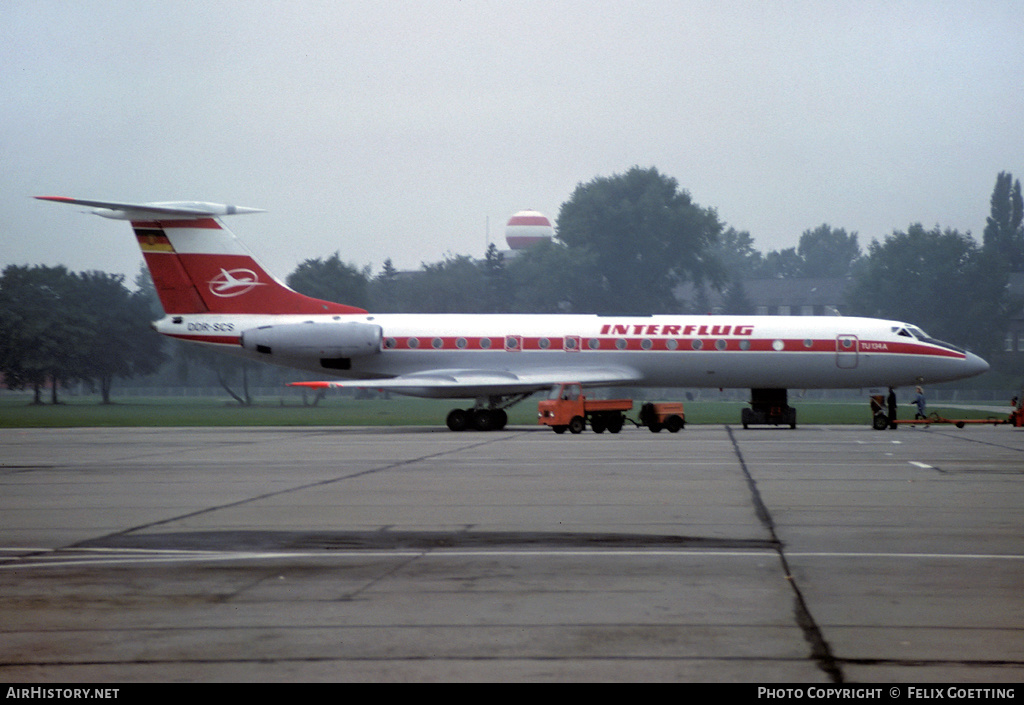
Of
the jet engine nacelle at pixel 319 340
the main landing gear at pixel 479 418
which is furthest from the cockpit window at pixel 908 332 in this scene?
the jet engine nacelle at pixel 319 340

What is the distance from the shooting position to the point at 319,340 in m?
37.3

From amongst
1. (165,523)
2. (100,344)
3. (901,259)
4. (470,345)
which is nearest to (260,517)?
(165,523)

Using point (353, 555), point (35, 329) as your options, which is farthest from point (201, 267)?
point (35, 329)

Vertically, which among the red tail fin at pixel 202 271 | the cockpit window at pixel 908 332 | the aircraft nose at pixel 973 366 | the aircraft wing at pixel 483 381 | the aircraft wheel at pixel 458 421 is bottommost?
the aircraft wheel at pixel 458 421

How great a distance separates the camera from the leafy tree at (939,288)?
11094 cm

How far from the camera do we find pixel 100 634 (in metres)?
7.25

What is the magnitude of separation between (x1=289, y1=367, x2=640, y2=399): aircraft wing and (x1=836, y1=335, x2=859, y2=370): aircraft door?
21.7 feet

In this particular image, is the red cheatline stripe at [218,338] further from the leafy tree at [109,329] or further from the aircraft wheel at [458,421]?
the leafy tree at [109,329]

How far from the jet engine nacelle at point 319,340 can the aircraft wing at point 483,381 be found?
1108mm

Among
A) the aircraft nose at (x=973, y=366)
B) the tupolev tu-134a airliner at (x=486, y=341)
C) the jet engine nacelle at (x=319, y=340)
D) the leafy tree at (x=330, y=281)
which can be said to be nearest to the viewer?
the jet engine nacelle at (x=319, y=340)

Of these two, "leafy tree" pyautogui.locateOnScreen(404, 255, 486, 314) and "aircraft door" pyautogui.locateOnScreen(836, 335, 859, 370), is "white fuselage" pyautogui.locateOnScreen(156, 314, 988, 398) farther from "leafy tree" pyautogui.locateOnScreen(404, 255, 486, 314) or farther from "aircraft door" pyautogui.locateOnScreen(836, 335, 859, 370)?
"leafy tree" pyautogui.locateOnScreen(404, 255, 486, 314)

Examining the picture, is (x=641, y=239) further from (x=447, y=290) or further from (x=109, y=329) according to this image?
(x=109, y=329)
